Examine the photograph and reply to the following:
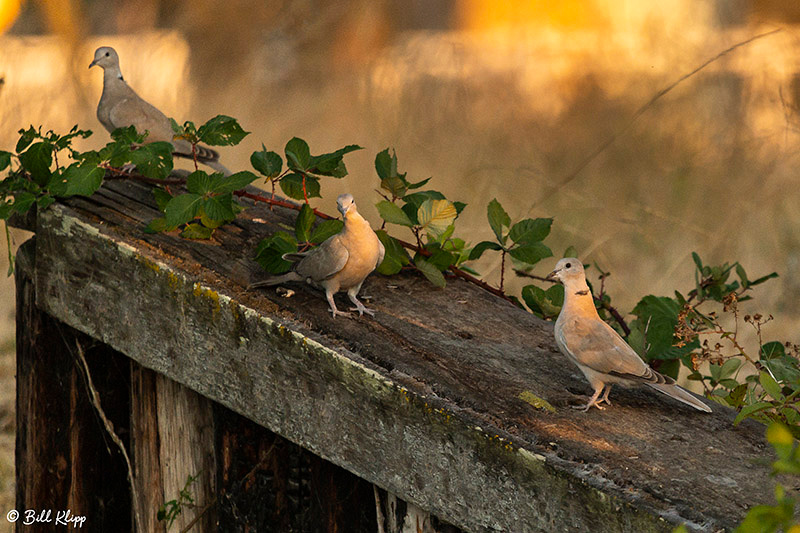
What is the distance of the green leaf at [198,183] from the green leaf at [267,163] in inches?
4.0

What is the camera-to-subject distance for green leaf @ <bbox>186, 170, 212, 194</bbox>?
1.86m

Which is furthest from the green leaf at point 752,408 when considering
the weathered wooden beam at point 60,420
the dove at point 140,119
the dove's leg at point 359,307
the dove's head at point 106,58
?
the dove's head at point 106,58

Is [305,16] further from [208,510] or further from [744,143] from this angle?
[208,510]

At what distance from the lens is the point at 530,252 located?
195 cm

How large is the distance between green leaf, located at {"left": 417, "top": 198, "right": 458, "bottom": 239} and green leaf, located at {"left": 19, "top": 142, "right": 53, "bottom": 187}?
0.76m

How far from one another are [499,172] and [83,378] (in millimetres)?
3546

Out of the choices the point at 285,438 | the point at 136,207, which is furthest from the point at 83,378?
the point at 285,438

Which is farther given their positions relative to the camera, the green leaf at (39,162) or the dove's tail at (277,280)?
the green leaf at (39,162)

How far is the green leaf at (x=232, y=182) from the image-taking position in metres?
1.83

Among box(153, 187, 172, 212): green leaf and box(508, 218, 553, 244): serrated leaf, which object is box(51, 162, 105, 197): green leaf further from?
box(508, 218, 553, 244): serrated leaf

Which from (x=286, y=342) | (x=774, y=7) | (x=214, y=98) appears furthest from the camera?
(x=214, y=98)

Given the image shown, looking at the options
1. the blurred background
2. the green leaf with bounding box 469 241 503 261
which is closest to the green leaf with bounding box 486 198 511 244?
the green leaf with bounding box 469 241 503 261

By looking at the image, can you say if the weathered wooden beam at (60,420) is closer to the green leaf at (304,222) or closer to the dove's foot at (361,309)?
the green leaf at (304,222)

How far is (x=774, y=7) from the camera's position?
16.4ft
